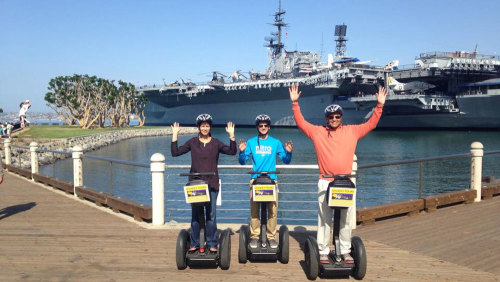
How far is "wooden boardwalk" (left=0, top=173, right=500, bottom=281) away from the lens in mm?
4863

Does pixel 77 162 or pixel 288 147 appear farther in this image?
pixel 77 162

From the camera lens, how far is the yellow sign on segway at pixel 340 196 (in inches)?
175

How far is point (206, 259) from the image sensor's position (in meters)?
4.98

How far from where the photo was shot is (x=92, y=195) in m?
9.62

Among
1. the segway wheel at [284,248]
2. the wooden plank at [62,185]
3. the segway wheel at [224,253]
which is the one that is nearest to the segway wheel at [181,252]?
the segway wheel at [224,253]

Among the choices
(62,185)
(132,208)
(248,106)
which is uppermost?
(248,106)

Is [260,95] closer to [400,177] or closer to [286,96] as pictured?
[286,96]

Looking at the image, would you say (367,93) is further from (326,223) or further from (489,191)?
(326,223)

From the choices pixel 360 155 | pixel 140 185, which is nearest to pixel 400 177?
pixel 360 155

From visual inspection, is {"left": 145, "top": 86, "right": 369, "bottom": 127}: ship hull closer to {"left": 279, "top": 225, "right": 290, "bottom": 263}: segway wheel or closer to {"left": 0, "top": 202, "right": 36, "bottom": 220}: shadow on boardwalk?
{"left": 0, "top": 202, "right": 36, "bottom": 220}: shadow on boardwalk

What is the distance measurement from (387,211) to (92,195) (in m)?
6.60

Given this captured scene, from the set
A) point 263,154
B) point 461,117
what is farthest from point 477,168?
point 461,117

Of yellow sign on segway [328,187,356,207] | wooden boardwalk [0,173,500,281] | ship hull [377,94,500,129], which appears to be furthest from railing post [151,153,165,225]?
ship hull [377,94,500,129]

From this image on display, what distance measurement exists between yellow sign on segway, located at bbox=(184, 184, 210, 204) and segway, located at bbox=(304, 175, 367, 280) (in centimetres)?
134
